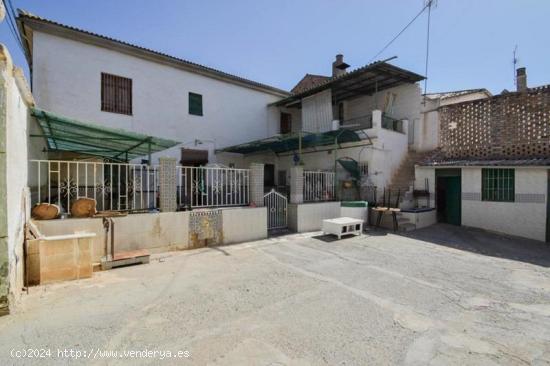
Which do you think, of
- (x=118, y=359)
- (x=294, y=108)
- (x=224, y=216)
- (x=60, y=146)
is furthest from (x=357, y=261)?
(x=294, y=108)

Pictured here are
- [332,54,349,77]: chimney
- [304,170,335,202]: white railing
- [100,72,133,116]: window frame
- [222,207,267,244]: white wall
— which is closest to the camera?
[222,207,267,244]: white wall

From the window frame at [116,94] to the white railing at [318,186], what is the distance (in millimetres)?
8005

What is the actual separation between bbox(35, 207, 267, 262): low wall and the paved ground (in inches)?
17.7

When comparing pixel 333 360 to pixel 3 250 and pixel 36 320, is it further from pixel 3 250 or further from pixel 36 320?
pixel 3 250

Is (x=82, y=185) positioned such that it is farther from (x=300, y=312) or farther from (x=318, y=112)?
(x=318, y=112)

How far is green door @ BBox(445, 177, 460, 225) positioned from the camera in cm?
1042

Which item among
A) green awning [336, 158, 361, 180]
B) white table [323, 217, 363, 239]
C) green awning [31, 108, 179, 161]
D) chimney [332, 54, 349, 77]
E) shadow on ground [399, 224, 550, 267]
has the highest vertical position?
chimney [332, 54, 349, 77]

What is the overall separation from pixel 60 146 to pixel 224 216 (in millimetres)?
6588

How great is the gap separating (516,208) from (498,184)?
3.17 feet

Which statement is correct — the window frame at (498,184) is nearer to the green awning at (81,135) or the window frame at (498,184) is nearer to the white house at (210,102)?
the white house at (210,102)

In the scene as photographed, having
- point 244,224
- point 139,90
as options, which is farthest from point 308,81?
point 244,224

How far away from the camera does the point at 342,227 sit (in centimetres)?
812

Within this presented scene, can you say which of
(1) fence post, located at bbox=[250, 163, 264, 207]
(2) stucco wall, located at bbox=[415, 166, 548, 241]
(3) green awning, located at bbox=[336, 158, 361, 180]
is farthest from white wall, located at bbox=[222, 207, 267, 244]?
(2) stucco wall, located at bbox=[415, 166, 548, 241]

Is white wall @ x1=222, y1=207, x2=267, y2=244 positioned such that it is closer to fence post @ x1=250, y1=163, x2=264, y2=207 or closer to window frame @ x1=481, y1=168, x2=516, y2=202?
fence post @ x1=250, y1=163, x2=264, y2=207
